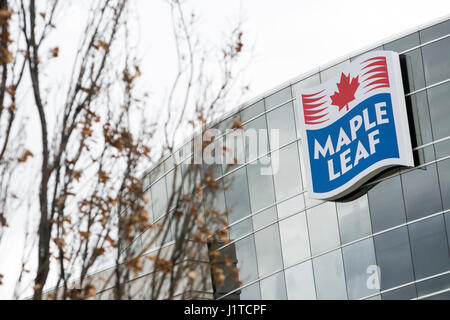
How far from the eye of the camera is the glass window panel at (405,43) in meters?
27.2

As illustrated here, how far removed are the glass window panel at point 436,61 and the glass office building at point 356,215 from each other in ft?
→ 0.10

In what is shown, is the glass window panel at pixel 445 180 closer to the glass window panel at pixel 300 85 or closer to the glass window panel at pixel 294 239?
the glass window panel at pixel 294 239

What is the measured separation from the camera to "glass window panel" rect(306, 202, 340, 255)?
92.9 ft

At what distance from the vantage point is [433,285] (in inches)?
998

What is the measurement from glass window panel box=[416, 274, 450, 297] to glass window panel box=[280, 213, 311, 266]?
14.7 ft

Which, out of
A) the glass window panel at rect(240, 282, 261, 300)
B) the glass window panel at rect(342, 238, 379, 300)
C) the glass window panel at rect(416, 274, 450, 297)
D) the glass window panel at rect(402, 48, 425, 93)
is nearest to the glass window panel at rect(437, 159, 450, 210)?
the glass window panel at rect(416, 274, 450, 297)

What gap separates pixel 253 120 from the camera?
3150cm

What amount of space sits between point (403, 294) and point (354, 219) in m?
3.09

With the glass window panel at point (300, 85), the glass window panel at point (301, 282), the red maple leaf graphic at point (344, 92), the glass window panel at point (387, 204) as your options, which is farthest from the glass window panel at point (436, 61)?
the glass window panel at point (301, 282)

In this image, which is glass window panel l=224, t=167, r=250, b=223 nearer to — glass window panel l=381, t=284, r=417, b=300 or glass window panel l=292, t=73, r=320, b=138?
glass window panel l=292, t=73, r=320, b=138
